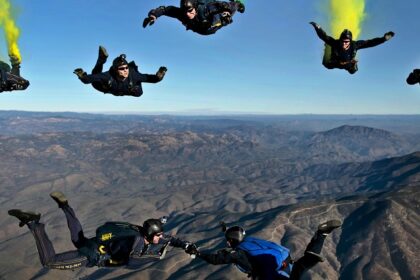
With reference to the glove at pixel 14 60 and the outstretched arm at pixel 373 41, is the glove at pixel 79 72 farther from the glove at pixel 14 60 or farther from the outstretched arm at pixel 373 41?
the outstretched arm at pixel 373 41

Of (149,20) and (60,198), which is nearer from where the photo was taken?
(149,20)

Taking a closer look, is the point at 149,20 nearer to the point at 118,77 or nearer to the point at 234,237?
the point at 118,77

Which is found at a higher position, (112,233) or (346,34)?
(346,34)

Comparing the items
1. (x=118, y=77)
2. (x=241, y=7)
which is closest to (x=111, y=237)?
(x=118, y=77)

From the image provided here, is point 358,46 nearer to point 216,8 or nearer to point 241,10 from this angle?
point 241,10

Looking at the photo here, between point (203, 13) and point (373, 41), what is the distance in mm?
7386

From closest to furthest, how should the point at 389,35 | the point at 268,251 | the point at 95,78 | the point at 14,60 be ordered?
1. the point at 268,251
2. the point at 95,78
3. the point at 14,60
4. the point at 389,35

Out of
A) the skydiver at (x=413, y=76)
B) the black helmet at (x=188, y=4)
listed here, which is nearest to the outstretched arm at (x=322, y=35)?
the skydiver at (x=413, y=76)

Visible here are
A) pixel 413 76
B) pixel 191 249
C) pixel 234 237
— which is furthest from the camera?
pixel 413 76

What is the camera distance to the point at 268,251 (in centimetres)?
1363

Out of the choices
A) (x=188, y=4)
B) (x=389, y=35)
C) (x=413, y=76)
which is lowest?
(x=413, y=76)

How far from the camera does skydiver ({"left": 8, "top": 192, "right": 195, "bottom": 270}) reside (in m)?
15.6

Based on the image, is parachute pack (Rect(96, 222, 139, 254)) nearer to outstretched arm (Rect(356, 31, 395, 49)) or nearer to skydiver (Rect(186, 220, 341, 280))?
skydiver (Rect(186, 220, 341, 280))

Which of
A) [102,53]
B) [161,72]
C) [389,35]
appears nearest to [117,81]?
[102,53]
